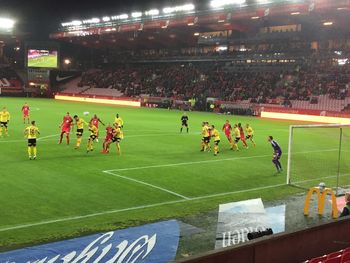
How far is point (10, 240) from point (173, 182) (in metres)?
7.45

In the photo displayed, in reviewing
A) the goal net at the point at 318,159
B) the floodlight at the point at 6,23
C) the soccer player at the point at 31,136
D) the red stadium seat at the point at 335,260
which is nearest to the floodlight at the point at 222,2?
the goal net at the point at 318,159

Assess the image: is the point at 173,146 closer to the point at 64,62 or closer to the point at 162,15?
the point at 162,15

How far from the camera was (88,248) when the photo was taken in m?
8.23

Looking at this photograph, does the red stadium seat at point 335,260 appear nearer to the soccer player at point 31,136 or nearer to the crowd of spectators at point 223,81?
the soccer player at point 31,136

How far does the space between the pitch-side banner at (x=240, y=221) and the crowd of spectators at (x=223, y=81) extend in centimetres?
4298

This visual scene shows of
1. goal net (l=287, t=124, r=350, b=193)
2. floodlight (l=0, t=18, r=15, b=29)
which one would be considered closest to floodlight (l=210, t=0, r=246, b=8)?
goal net (l=287, t=124, r=350, b=193)

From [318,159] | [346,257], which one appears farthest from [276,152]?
[346,257]

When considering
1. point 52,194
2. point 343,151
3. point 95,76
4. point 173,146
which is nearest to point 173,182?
point 52,194

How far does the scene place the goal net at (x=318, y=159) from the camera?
17.3m

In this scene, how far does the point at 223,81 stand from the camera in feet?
211

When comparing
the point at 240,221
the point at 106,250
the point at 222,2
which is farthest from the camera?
the point at 222,2

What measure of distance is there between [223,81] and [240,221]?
56.0 meters

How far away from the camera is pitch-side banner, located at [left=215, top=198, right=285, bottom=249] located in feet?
30.2

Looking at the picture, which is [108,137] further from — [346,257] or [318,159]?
[346,257]
